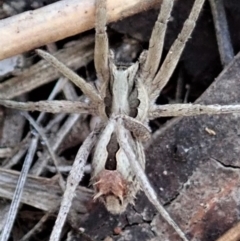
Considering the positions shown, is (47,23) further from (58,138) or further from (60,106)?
(58,138)

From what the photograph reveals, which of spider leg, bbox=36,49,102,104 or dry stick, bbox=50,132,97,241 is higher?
spider leg, bbox=36,49,102,104

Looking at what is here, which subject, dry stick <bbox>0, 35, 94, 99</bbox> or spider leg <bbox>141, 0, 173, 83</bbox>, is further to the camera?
dry stick <bbox>0, 35, 94, 99</bbox>

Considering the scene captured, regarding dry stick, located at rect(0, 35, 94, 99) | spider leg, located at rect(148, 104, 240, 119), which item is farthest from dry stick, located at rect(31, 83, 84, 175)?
spider leg, located at rect(148, 104, 240, 119)

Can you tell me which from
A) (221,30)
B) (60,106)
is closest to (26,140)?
(60,106)

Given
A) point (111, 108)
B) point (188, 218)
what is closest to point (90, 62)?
point (111, 108)

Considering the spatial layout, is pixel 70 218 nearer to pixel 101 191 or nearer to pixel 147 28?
pixel 101 191

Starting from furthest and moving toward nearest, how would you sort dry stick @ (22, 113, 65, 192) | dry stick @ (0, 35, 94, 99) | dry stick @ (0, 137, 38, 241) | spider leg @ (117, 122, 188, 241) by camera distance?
dry stick @ (0, 35, 94, 99) → dry stick @ (22, 113, 65, 192) → dry stick @ (0, 137, 38, 241) → spider leg @ (117, 122, 188, 241)

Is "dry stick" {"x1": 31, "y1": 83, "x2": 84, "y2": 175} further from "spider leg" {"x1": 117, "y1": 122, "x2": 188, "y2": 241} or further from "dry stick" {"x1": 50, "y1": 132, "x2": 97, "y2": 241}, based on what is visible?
"spider leg" {"x1": 117, "y1": 122, "x2": 188, "y2": 241}

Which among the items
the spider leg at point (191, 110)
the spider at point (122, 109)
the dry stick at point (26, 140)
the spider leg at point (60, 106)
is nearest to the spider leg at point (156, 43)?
the spider at point (122, 109)
